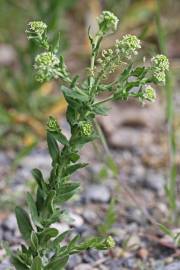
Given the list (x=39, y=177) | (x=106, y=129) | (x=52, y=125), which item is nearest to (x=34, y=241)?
(x=39, y=177)

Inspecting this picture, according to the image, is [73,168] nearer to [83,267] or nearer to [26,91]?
[83,267]

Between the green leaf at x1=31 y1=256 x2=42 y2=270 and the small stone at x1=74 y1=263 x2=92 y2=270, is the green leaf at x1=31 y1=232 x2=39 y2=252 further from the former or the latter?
the small stone at x1=74 y1=263 x2=92 y2=270

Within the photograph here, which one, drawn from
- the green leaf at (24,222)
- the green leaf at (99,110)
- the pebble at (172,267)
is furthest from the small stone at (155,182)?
the green leaf at (99,110)

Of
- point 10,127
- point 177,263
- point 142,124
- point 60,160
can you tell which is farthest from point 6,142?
point 60,160

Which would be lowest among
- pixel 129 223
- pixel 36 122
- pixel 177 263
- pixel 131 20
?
pixel 177 263

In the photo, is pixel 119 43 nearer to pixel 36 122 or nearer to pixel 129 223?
pixel 129 223
